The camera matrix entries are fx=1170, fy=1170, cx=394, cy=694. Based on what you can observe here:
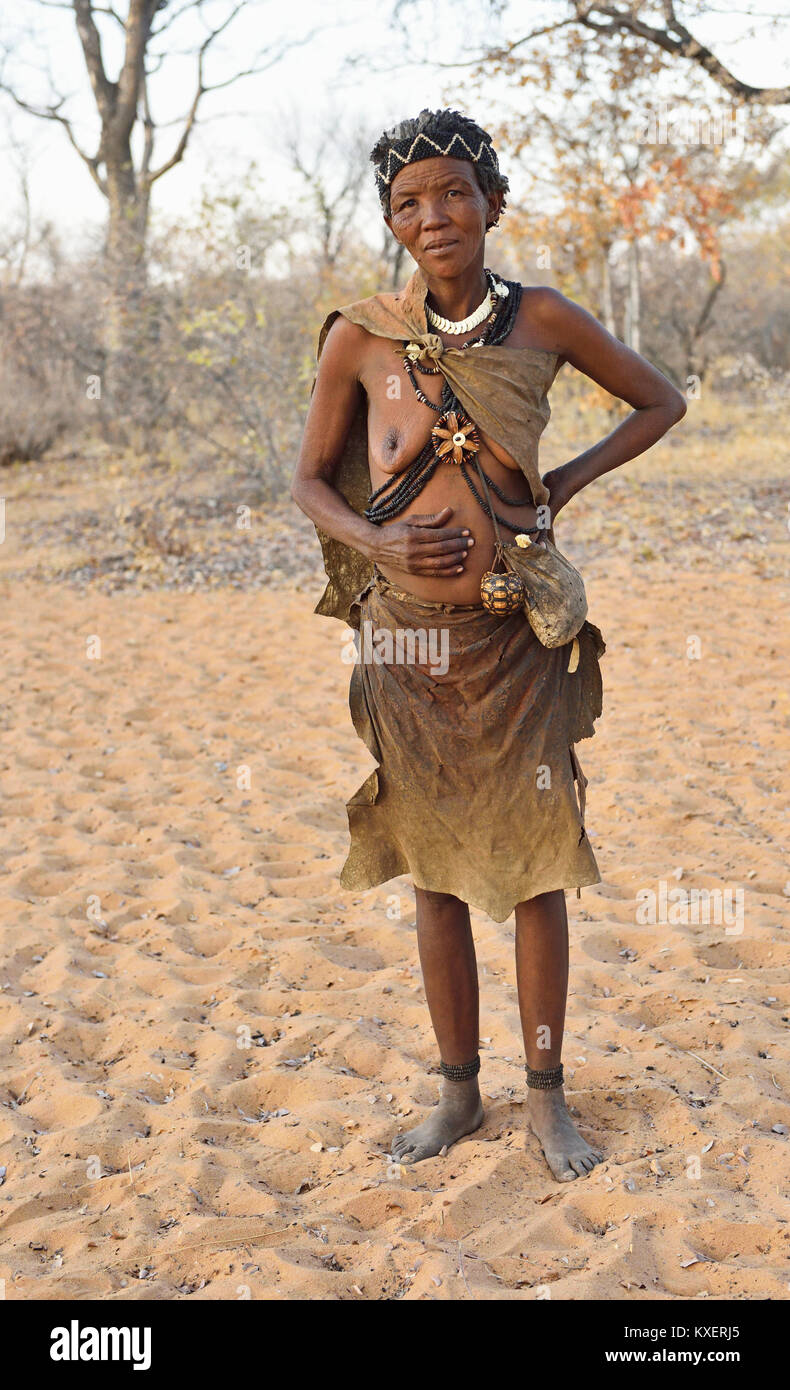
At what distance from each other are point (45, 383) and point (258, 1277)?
1362 centimetres

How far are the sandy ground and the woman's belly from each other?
1.13 m

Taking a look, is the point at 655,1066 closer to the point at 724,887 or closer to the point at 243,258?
the point at 724,887

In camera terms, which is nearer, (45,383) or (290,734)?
(290,734)

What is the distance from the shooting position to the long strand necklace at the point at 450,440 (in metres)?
2.06

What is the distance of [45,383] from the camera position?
14.1 metres

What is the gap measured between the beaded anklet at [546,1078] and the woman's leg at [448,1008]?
140 mm

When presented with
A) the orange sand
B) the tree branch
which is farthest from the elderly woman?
the tree branch

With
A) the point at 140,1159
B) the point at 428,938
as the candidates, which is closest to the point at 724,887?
the point at 428,938

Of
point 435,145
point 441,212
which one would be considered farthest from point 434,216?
point 435,145

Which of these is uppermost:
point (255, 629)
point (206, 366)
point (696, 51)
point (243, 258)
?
point (696, 51)

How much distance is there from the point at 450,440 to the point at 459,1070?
126 centimetres

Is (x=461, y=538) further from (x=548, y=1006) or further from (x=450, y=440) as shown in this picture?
(x=548, y=1006)

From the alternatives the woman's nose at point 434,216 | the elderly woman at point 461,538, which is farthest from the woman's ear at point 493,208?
the woman's nose at point 434,216

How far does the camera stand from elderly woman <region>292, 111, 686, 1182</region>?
A: 2.05m
